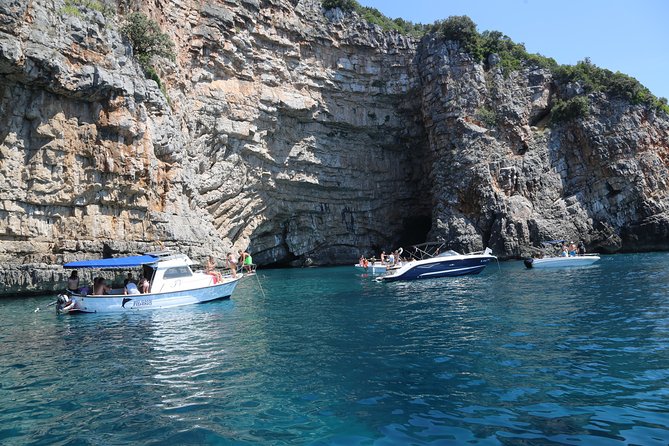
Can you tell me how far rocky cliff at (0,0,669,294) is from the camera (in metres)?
26.4

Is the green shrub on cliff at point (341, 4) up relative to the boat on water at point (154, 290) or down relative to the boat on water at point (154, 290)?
up

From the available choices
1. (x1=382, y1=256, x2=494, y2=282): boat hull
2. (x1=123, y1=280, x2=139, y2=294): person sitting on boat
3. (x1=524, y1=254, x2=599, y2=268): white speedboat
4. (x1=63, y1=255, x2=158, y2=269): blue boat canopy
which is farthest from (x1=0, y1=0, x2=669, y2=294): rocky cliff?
(x1=382, y1=256, x2=494, y2=282): boat hull

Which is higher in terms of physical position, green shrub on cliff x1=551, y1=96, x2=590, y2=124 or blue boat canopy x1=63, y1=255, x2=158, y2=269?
green shrub on cliff x1=551, y1=96, x2=590, y2=124

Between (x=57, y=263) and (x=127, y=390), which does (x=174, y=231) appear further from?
(x=127, y=390)

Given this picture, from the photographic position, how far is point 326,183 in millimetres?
50812

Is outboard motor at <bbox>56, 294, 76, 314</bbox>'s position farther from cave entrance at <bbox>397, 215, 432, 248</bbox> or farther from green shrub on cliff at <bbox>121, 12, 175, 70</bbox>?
cave entrance at <bbox>397, 215, 432, 248</bbox>

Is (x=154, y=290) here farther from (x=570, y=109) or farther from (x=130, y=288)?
(x=570, y=109)

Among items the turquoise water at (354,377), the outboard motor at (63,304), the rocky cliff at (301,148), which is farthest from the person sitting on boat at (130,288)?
the rocky cliff at (301,148)

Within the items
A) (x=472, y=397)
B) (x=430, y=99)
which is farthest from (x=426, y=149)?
(x=472, y=397)

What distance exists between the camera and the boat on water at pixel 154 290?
18862mm

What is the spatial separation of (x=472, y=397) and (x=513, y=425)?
1.14 meters

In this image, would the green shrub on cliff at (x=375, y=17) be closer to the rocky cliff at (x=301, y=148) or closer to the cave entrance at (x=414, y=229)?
the rocky cliff at (x=301, y=148)

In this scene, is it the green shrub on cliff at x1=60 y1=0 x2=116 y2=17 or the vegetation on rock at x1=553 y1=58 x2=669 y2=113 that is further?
the vegetation on rock at x1=553 y1=58 x2=669 y2=113

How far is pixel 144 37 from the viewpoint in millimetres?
31875
